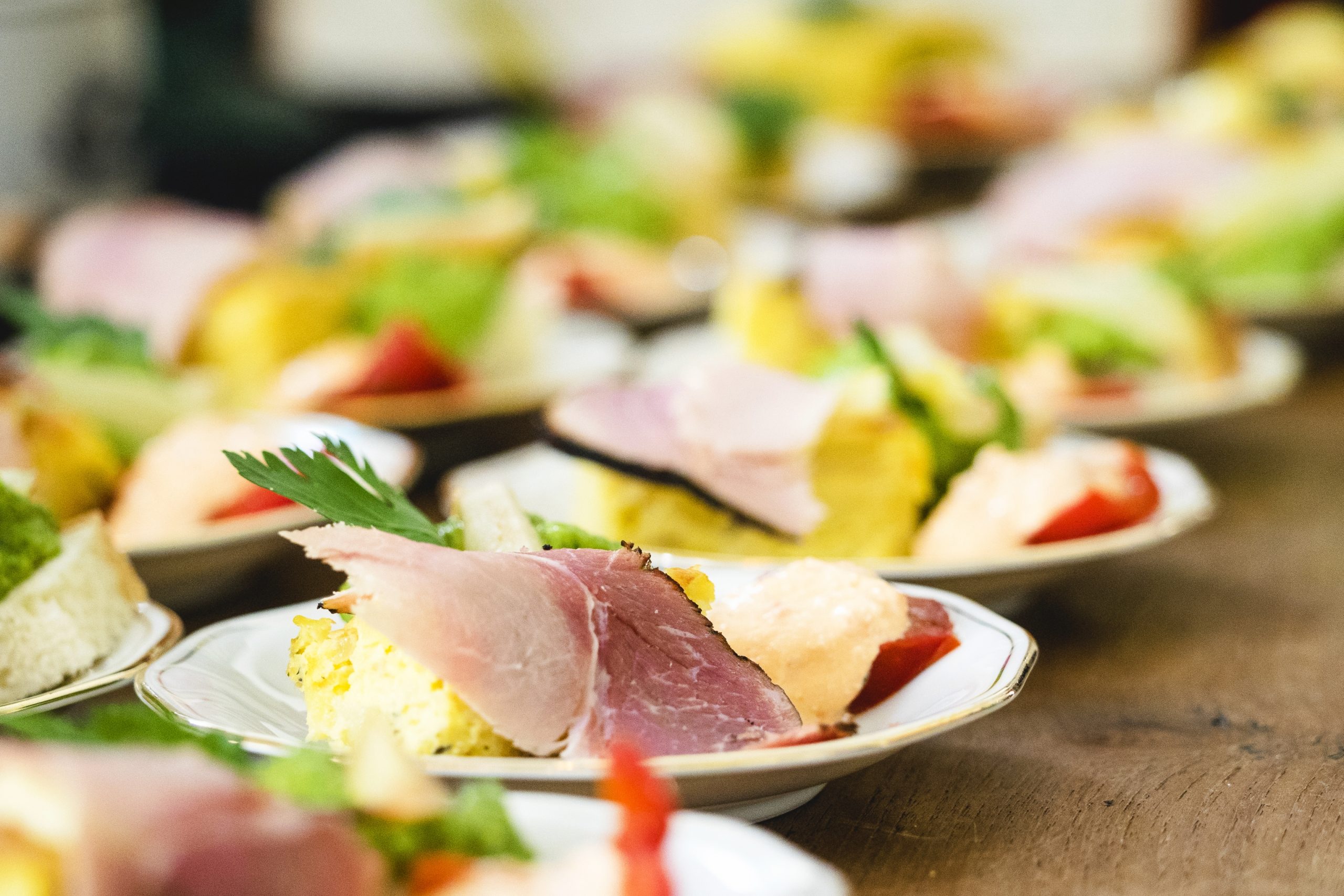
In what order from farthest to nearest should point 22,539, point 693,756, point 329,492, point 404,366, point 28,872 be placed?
point 404,366 < point 22,539 < point 329,492 < point 693,756 < point 28,872

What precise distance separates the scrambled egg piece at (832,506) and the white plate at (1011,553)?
0.02 meters

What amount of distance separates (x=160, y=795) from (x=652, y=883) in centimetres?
22

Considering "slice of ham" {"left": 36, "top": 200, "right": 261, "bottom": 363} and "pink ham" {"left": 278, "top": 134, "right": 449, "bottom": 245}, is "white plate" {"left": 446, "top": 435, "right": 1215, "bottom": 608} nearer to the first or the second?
"slice of ham" {"left": 36, "top": 200, "right": 261, "bottom": 363}

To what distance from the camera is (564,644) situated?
0.87 meters

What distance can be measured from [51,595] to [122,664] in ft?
0.25

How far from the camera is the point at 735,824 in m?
0.73

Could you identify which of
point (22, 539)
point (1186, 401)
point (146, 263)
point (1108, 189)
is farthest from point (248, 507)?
point (1108, 189)

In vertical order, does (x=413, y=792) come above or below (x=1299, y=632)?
above

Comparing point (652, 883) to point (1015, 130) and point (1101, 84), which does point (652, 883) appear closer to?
point (1015, 130)

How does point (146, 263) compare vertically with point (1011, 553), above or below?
above

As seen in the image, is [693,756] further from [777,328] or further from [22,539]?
[777,328]

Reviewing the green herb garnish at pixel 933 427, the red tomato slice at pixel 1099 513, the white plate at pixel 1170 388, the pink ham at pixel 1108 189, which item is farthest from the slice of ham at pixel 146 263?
the pink ham at pixel 1108 189

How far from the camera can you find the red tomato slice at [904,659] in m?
1.01

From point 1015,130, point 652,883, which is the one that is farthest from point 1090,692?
point 1015,130
